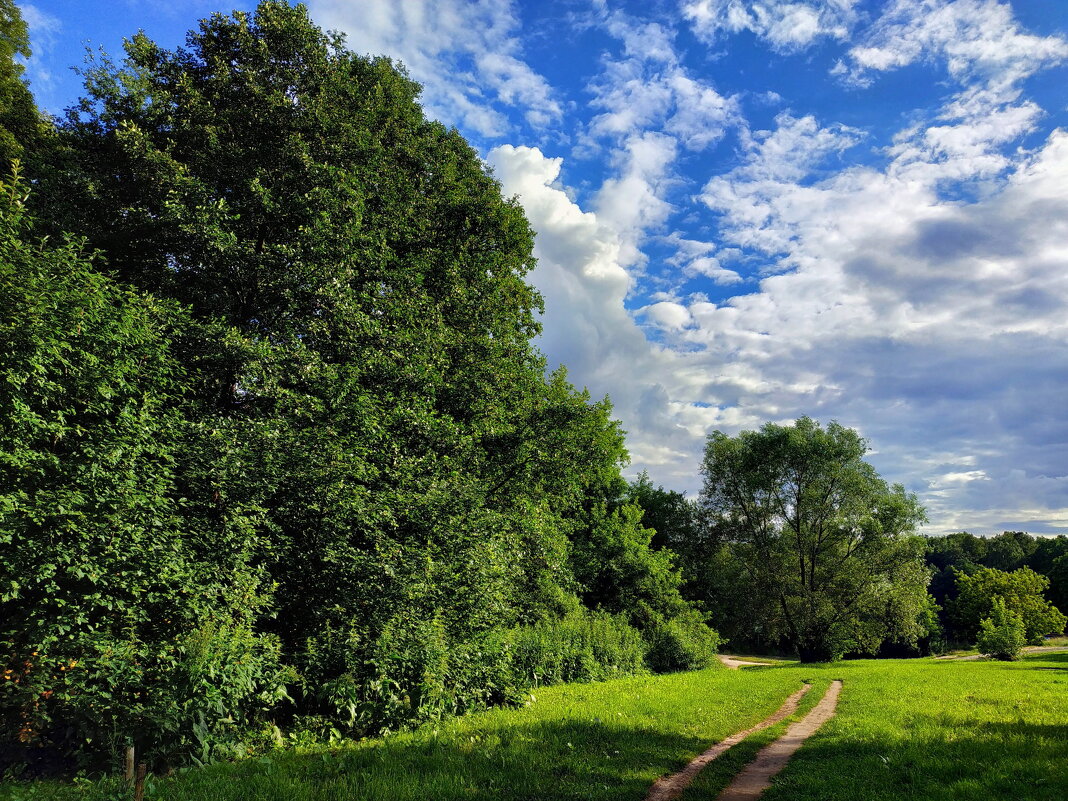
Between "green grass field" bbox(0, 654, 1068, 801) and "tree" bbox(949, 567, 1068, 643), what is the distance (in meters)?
54.6

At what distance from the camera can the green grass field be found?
22.9ft

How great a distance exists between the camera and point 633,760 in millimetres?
8719

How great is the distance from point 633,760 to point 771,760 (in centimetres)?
292

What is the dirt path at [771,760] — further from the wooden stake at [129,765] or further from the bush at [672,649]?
the bush at [672,649]

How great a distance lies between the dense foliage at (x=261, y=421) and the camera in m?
8.73

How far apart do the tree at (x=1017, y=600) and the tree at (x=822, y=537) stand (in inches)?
790

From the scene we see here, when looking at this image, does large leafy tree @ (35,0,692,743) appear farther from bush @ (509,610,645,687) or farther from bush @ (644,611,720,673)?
bush @ (644,611,720,673)

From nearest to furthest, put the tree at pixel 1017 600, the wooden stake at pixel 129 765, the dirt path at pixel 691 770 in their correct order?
the wooden stake at pixel 129 765
the dirt path at pixel 691 770
the tree at pixel 1017 600

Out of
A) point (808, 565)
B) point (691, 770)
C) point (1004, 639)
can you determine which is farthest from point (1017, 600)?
point (691, 770)

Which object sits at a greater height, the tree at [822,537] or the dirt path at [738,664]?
the tree at [822,537]

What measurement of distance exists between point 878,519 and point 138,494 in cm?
4919

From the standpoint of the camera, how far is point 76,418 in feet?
32.2

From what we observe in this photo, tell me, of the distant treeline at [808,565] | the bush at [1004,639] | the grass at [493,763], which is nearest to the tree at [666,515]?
the distant treeline at [808,565]

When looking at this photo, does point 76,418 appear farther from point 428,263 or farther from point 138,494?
point 428,263
